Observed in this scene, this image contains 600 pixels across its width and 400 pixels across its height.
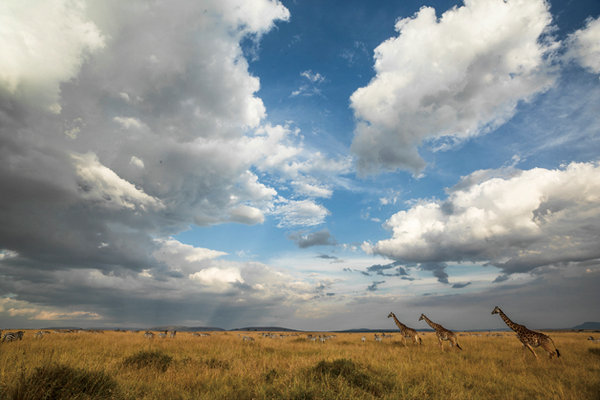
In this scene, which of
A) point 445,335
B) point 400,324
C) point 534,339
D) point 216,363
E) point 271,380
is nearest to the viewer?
point 271,380

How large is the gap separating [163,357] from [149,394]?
4.81 m

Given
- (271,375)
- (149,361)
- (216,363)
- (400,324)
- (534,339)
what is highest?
(400,324)

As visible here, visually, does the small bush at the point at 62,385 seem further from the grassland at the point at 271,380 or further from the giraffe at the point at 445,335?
the giraffe at the point at 445,335

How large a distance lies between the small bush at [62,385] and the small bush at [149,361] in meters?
3.51

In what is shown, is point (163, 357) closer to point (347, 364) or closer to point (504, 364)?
point (347, 364)

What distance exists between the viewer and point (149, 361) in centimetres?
1053

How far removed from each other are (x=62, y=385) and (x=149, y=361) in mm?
4938

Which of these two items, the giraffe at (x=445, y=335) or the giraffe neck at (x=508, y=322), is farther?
the giraffe at (x=445, y=335)

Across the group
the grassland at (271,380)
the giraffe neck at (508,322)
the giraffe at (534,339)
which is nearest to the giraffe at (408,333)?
the giraffe neck at (508,322)

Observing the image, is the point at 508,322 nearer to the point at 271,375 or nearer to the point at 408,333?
the point at 408,333

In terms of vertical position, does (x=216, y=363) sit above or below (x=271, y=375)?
below

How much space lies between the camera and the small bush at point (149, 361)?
33.1ft

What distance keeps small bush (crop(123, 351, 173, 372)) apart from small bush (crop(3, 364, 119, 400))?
3510mm

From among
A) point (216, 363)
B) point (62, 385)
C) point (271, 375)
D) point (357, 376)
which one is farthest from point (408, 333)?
point (62, 385)
